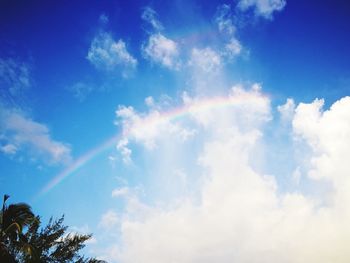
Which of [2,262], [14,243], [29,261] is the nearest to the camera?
[2,262]

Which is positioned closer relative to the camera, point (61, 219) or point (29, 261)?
point (29, 261)

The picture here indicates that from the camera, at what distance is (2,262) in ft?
47.0

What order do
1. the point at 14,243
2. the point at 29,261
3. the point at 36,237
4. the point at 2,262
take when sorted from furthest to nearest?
the point at 36,237
the point at 14,243
the point at 29,261
the point at 2,262

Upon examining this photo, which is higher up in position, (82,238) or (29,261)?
(82,238)

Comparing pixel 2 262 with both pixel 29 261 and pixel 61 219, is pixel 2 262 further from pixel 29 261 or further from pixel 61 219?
pixel 61 219

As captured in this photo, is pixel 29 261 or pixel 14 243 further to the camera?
pixel 14 243

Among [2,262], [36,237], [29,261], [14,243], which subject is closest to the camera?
[2,262]

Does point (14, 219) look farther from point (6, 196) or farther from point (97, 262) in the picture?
point (97, 262)

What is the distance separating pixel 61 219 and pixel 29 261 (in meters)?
7.01

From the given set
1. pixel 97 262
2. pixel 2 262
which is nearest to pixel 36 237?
pixel 97 262

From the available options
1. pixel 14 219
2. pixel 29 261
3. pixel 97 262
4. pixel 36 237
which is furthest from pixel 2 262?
pixel 97 262

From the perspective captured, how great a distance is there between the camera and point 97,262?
22.8m

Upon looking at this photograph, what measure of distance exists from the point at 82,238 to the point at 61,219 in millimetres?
2266

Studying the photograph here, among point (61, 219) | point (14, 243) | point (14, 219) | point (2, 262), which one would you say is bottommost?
point (2, 262)
